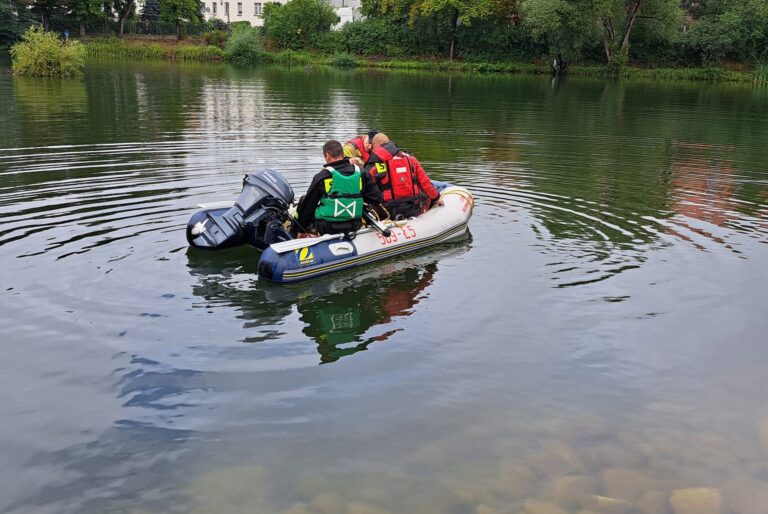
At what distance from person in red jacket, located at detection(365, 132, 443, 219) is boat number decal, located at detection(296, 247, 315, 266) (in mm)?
1631

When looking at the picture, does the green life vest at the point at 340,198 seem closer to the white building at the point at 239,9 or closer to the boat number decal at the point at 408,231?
the boat number decal at the point at 408,231

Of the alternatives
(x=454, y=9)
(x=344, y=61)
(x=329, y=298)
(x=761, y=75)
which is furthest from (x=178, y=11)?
(x=329, y=298)

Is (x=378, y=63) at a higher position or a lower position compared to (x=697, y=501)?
higher

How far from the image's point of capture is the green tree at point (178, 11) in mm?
55875

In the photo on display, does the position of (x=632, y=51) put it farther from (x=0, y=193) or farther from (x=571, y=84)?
(x=0, y=193)

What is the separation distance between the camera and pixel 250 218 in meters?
8.00

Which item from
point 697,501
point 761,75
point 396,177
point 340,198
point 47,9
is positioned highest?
point 47,9

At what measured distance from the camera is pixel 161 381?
17.6 ft

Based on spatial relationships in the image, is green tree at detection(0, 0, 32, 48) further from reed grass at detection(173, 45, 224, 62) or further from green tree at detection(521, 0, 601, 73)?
green tree at detection(521, 0, 601, 73)

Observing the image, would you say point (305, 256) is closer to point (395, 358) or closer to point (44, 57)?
point (395, 358)

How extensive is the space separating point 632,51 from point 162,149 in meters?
44.3

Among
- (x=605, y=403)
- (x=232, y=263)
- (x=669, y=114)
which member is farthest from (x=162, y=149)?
(x=669, y=114)

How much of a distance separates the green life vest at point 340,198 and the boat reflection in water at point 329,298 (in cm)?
71

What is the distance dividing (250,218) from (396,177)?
2020 mm
